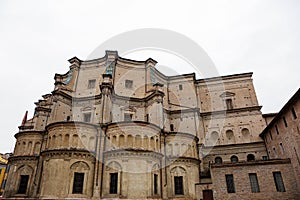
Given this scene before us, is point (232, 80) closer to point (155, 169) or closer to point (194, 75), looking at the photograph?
point (194, 75)

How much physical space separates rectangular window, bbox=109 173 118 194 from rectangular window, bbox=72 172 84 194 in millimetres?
2760

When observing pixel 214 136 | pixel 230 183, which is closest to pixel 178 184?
pixel 230 183

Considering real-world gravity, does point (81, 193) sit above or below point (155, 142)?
below

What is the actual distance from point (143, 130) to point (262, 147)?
670 inches

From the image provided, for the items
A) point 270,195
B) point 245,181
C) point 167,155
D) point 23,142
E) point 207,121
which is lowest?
point 270,195

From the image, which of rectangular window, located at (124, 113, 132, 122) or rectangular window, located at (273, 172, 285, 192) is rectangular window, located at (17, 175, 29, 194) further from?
rectangular window, located at (273, 172, 285, 192)

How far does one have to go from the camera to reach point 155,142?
76.3ft

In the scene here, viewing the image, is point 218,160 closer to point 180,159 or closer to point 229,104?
point 180,159

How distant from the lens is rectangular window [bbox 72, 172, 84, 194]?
20331 mm

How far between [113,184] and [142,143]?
4.78m

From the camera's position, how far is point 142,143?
72.9 ft

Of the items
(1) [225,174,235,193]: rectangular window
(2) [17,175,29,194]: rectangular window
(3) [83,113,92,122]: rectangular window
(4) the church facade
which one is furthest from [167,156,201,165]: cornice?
(2) [17,175,29,194]: rectangular window

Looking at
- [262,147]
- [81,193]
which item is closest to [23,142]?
[81,193]

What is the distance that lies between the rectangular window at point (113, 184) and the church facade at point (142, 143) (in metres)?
0.09
